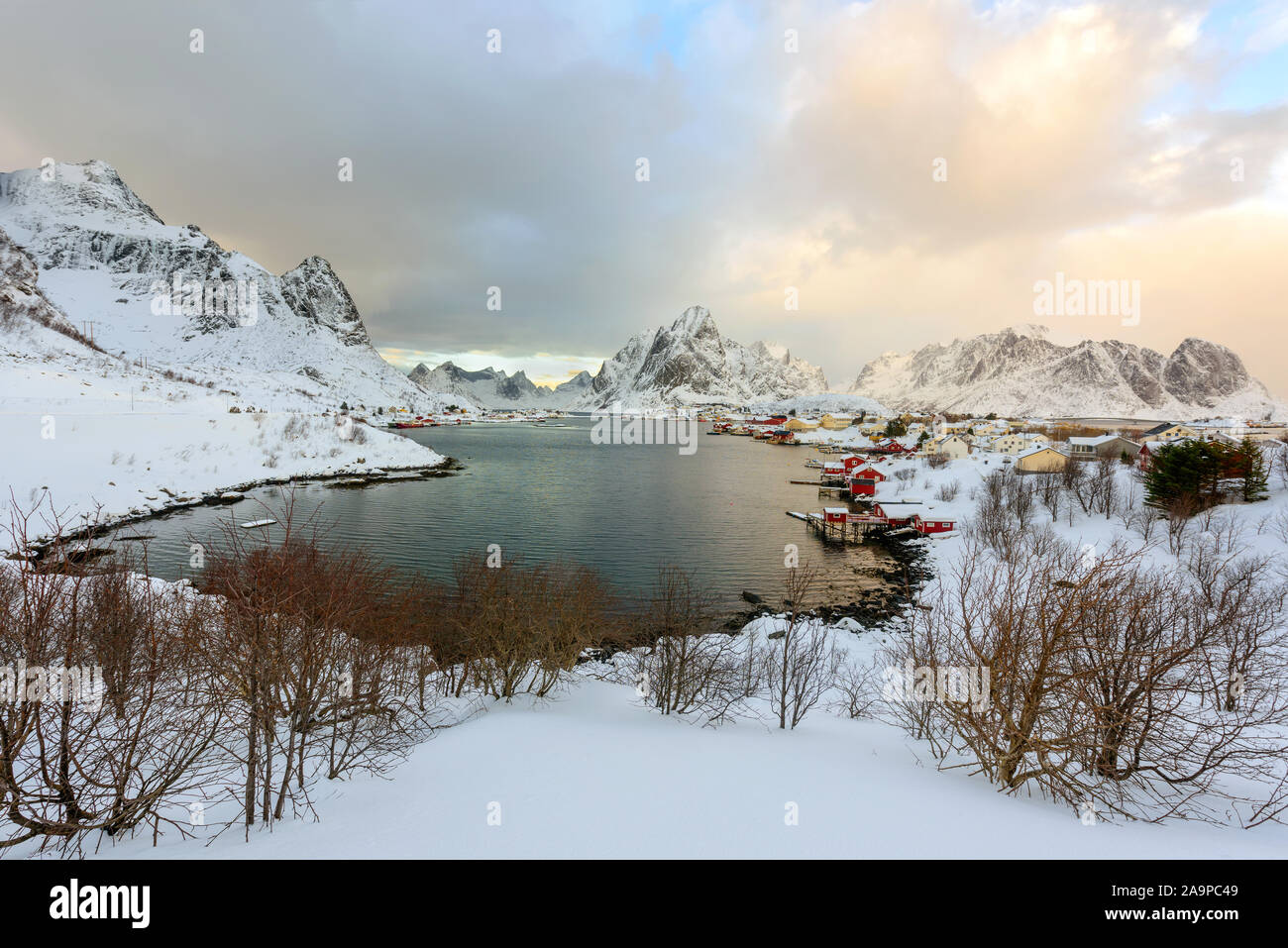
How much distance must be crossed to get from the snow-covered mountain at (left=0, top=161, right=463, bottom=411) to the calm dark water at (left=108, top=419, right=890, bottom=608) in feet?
257

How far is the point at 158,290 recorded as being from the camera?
143 meters

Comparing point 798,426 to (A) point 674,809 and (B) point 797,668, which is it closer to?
(B) point 797,668

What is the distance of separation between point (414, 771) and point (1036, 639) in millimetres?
10336

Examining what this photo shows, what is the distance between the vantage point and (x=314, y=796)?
778cm

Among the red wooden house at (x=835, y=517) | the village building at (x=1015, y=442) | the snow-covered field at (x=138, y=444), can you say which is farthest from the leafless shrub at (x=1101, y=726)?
the village building at (x=1015, y=442)

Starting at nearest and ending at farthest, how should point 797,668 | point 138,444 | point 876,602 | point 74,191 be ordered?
point 797,668, point 876,602, point 138,444, point 74,191

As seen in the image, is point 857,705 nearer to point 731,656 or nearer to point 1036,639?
point 731,656

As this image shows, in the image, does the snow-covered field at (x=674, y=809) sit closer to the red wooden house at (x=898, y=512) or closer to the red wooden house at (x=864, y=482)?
the red wooden house at (x=898, y=512)

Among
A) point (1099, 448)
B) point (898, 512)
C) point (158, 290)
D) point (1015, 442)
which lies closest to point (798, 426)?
point (1015, 442)

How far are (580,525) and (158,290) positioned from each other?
172133 millimetres

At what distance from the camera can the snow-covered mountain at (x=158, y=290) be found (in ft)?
417

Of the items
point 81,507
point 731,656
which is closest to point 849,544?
point 731,656

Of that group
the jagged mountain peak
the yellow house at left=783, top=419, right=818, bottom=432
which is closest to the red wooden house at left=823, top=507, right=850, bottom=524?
the yellow house at left=783, top=419, right=818, bottom=432

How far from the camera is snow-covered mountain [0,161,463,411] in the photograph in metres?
127
